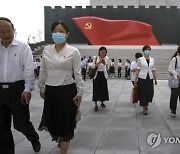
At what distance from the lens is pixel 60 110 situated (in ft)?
11.9

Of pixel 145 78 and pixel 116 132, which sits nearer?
pixel 116 132

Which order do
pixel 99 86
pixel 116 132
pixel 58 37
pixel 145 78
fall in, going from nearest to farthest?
pixel 58 37 → pixel 116 132 → pixel 145 78 → pixel 99 86

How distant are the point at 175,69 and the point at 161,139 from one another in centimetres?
203

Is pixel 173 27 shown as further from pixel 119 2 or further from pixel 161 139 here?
pixel 161 139

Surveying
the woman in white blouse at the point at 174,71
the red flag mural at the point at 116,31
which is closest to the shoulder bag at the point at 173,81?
the woman in white blouse at the point at 174,71

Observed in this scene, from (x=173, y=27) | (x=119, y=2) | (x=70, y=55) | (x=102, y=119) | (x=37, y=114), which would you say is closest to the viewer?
(x=70, y=55)

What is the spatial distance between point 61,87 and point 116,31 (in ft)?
95.3

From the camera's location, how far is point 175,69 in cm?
627

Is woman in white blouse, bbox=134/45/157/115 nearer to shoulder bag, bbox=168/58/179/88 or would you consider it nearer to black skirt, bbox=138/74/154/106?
black skirt, bbox=138/74/154/106

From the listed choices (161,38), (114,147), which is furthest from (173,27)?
(114,147)

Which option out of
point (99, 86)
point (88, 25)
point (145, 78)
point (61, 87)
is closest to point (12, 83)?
point (61, 87)

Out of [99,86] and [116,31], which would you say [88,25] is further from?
[99,86]

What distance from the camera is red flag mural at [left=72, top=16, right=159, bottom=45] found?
3159 cm

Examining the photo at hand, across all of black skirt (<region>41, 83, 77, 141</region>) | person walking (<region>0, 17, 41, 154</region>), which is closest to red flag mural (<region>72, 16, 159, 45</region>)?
person walking (<region>0, 17, 41, 154</region>)
